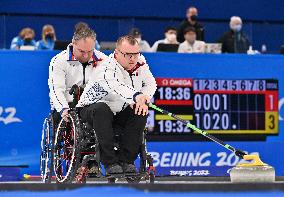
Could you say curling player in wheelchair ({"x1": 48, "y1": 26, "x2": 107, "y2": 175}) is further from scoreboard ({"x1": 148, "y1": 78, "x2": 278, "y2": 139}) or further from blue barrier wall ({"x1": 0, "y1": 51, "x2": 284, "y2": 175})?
scoreboard ({"x1": 148, "y1": 78, "x2": 278, "y2": 139})

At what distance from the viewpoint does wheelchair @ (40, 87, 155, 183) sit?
24.7 ft

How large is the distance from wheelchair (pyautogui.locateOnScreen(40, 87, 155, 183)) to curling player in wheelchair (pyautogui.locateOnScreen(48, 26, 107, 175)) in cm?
18

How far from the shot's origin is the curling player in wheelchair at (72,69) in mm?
7961

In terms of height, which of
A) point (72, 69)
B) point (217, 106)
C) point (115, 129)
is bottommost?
point (115, 129)

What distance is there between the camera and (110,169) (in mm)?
7406

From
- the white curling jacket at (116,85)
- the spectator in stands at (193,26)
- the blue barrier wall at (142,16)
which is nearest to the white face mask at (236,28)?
the spectator in stands at (193,26)

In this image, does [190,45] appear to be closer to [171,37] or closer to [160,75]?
[171,37]

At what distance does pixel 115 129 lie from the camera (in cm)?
766

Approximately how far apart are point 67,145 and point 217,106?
3801 mm

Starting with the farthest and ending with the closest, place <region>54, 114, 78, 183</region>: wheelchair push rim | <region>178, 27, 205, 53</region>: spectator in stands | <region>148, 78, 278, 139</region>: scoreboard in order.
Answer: <region>178, 27, 205, 53</region>: spectator in stands, <region>148, 78, 278, 139</region>: scoreboard, <region>54, 114, 78, 183</region>: wheelchair push rim

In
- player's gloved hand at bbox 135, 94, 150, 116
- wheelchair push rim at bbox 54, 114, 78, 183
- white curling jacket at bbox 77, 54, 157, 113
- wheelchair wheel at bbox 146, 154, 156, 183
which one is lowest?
wheelchair wheel at bbox 146, 154, 156, 183

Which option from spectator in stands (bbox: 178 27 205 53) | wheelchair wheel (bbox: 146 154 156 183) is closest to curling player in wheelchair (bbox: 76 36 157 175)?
wheelchair wheel (bbox: 146 154 156 183)

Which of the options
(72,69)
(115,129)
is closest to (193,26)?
(72,69)

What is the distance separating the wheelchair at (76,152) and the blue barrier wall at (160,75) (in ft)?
8.67
